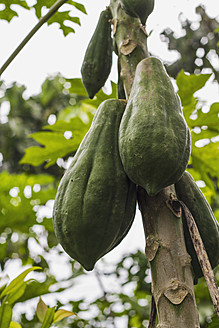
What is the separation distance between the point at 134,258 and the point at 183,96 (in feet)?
7.26

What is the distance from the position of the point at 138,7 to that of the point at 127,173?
587 millimetres

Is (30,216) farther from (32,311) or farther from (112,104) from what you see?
(112,104)

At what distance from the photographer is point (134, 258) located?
14.0ft

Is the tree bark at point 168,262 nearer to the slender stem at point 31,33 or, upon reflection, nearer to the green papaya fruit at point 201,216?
the green papaya fruit at point 201,216

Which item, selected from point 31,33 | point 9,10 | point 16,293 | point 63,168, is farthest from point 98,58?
point 63,168

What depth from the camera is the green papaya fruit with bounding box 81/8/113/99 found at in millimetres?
1652

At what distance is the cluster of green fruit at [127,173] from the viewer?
3.60ft

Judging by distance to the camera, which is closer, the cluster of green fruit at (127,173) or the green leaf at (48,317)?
the cluster of green fruit at (127,173)

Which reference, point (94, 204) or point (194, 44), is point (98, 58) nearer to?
point (94, 204)

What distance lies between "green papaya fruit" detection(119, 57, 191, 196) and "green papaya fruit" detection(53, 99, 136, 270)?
70 millimetres

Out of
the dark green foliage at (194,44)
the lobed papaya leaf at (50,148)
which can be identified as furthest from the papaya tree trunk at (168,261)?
the dark green foliage at (194,44)

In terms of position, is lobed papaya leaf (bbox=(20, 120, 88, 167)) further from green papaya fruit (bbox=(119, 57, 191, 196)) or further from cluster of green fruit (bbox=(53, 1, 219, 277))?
green papaya fruit (bbox=(119, 57, 191, 196))

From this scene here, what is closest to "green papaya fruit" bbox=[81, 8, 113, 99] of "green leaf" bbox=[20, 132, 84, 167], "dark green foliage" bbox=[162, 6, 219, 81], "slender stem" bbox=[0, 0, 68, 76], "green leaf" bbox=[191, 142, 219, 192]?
"slender stem" bbox=[0, 0, 68, 76]

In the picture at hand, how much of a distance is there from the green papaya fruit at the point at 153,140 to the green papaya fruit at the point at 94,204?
7 cm
